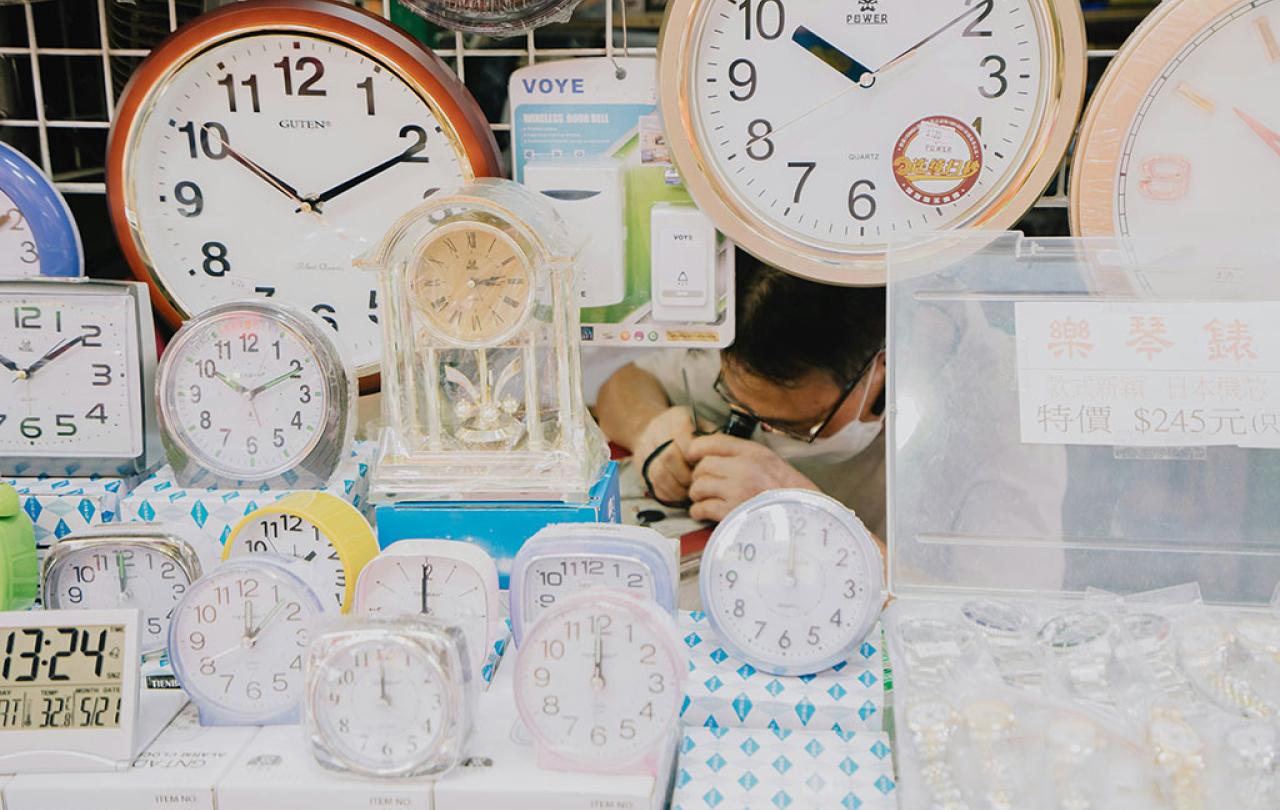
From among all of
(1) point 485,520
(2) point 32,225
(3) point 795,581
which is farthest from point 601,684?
(2) point 32,225

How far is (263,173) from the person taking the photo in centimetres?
219

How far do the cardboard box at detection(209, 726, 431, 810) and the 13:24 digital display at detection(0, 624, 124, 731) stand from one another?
218 millimetres

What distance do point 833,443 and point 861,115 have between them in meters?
0.62

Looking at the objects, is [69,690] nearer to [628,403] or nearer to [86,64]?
[628,403]

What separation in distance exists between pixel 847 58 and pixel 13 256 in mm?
1588

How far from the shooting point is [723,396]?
2.29 metres

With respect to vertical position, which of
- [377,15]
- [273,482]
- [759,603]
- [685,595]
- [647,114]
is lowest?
[685,595]

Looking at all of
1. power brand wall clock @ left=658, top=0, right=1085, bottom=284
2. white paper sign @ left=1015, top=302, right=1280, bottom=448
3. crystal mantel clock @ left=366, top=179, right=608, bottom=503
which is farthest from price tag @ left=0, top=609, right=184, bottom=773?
white paper sign @ left=1015, top=302, right=1280, bottom=448

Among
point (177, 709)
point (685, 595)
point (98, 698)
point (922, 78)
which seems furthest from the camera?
point (685, 595)

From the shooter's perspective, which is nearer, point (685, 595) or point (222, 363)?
point (222, 363)

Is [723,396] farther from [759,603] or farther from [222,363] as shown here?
[222,363]

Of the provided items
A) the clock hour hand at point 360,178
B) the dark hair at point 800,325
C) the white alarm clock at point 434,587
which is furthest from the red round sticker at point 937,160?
the white alarm clock at point 434,587

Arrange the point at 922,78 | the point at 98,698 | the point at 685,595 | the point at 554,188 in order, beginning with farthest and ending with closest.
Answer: the point at 685,595 < the point at 554,188 < the point at 922,78 < the point at 98,698

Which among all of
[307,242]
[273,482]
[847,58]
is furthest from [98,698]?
[847,58]
